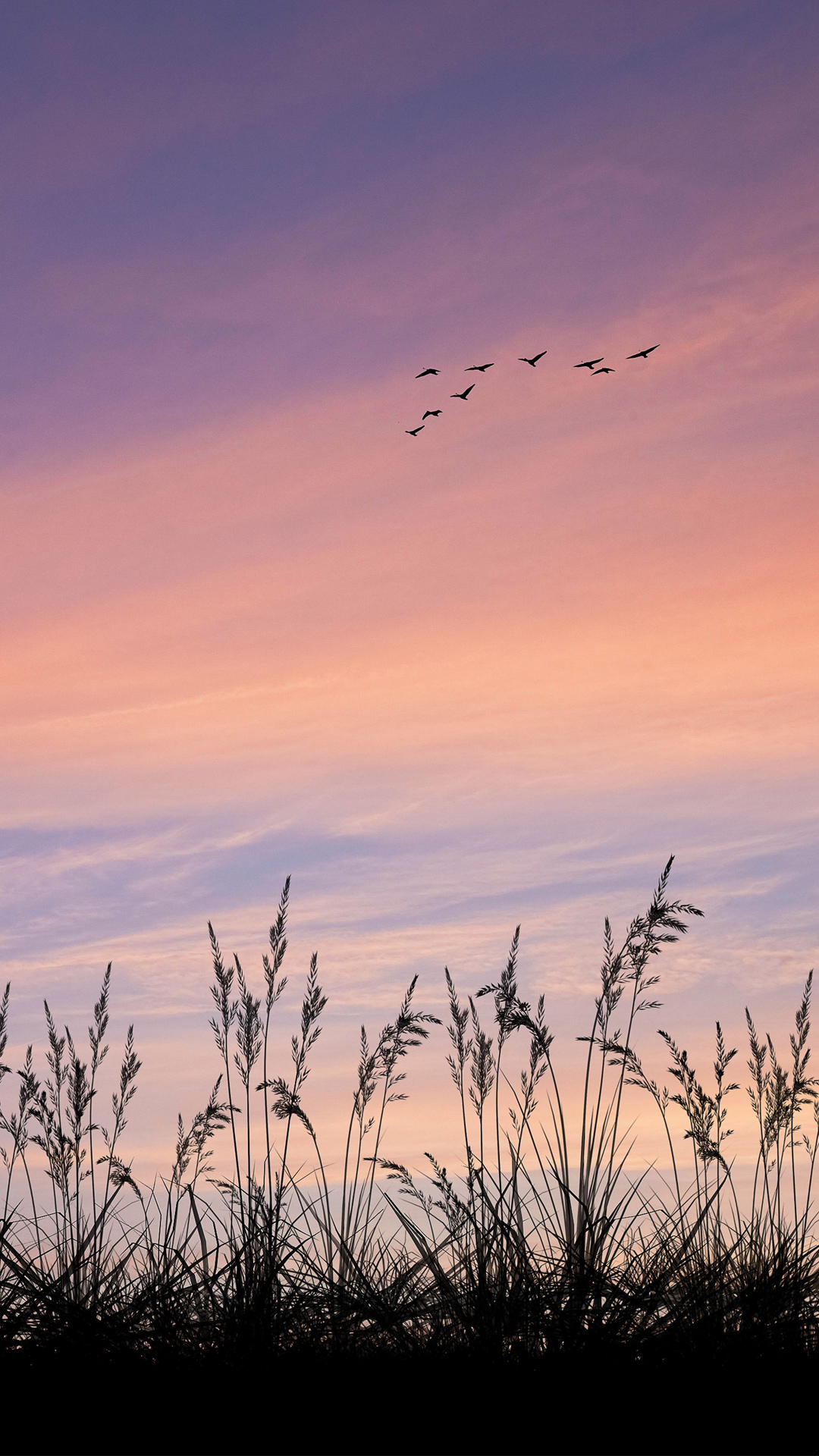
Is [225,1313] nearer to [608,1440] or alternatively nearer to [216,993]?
[608,1440]

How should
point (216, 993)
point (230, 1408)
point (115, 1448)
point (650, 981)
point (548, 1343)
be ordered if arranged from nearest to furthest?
1. point (115, 1448)
2. point (230, 1408)
3. point (548, 1343)
4. point (650, 981)
5. point (216, 993)

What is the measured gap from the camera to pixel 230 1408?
297 cm

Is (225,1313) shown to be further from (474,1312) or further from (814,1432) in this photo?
(814,1432)

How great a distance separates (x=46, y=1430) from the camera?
9.50 ft

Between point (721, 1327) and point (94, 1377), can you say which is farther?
point (721, 1327)

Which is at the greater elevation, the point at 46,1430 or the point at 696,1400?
the point at 46,1430

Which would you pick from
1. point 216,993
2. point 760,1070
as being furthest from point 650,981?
point 216,993

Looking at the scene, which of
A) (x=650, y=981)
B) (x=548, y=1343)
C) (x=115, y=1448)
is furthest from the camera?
(x=650, y=981)

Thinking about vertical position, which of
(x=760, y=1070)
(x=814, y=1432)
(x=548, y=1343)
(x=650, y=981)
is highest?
(x=650, y=981)

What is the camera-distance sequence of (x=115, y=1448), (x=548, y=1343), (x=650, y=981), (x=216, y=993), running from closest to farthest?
(x=115, y=1448) → (x=548, y=1343) → (x=650, y=981) → (x=216, y=993)

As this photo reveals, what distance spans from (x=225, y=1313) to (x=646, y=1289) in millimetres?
1259

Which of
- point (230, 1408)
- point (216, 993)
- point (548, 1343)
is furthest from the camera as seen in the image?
point (216, 993)

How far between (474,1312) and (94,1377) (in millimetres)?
1112

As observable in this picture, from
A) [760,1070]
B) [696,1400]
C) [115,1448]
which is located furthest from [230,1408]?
[760,1070]
